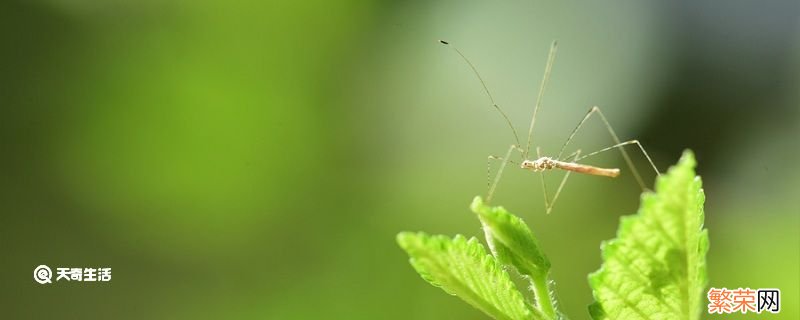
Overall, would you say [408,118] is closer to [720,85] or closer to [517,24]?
[517,24]

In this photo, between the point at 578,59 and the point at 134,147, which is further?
the point at 578,59

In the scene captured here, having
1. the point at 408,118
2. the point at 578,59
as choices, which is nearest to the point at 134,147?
the point at 408,118

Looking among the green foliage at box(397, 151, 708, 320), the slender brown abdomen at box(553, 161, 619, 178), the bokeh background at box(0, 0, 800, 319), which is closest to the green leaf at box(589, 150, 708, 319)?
the green foliage at box(397, 151, 708, 320)

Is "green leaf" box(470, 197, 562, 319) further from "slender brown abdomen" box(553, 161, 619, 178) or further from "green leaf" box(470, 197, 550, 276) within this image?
"slender brown abdomen" box(553, 161, 619, 178)

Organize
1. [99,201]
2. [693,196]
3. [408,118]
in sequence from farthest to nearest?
[408,118] → [99,201] → [693,196]

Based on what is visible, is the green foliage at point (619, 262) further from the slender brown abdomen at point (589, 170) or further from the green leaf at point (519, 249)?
the slender brown abdomen at point (589, 170)

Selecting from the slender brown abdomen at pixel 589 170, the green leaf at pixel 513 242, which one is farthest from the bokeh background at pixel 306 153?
the green leaf at pixel 513 242
